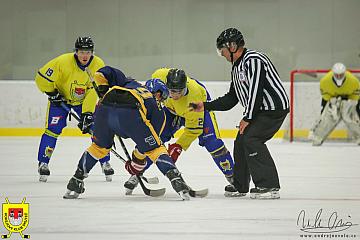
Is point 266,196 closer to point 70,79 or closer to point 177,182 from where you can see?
point 177,182

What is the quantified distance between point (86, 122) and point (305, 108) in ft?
20.8

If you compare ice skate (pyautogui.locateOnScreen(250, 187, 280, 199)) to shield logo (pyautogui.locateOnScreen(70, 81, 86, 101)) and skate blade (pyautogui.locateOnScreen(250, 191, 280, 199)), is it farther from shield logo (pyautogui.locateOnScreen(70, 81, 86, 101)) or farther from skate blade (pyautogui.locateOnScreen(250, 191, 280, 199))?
shield logo (pyautogui.locateOnScreen(70, 81, 86, 101))

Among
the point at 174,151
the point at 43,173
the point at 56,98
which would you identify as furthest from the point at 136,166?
the point at 56,98

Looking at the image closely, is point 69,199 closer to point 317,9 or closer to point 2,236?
point 2,236

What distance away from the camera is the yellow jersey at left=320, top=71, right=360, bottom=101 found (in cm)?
1203

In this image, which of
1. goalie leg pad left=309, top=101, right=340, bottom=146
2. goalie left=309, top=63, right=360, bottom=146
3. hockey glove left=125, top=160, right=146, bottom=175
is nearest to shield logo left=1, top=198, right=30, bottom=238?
hockey glove left=125, top=160, right=146, bottom=175

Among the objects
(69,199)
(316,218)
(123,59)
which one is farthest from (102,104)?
(123,59)

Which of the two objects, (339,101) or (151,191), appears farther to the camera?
(339,101)

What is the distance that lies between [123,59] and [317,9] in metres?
3.23

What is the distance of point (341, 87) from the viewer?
12.0 m

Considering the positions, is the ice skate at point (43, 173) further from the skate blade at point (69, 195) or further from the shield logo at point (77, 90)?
the skate blade at point (69, 195)

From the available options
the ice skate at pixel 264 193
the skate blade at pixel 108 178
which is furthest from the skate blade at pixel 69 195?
the skate blade at pixel 108 178

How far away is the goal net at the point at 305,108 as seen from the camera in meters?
12.3

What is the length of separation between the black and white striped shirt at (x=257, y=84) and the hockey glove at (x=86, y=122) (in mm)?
1578
